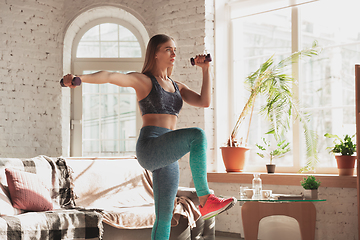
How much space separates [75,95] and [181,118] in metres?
1.46

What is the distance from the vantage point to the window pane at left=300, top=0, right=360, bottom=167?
416 cm

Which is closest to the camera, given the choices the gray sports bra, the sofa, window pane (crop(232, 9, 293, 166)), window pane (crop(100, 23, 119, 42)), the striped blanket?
the gray sports bra

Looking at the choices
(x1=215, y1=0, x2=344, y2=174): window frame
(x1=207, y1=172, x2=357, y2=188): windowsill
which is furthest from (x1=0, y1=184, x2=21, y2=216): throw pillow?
(x1=215, y1=0, x2=344, y2=174): window frame

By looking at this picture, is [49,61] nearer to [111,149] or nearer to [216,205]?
[111,149]

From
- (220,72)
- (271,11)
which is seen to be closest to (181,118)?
(220,72)

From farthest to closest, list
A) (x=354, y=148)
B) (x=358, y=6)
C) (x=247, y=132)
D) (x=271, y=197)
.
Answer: (x=247, y=132) < (x=358, y=6) < (x=354, y=148) < (x=271, y=197)

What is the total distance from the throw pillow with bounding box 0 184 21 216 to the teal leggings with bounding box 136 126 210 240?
4.98 ft

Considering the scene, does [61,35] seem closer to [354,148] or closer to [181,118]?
[181,118]

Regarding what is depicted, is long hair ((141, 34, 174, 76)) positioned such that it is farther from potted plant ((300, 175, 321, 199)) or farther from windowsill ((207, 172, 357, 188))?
windowsill ((207, 172, 357, 188))

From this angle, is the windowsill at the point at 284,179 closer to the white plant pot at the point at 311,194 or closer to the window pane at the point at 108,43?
the white plant pot at the point at 311,194

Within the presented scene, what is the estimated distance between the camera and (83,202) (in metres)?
3.65

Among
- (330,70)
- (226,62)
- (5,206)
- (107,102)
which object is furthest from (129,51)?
(5,206)

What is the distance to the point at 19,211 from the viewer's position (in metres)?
3.14

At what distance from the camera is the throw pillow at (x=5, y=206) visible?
3.00m
